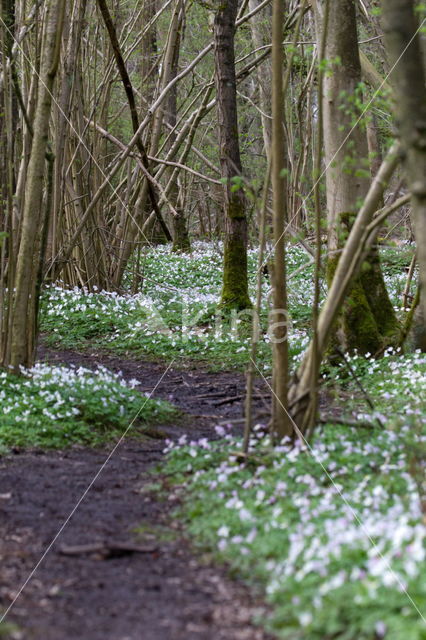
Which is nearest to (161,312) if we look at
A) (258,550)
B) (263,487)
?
(263,487)

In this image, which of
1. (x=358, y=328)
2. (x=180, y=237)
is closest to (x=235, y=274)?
(x=358, y=328)

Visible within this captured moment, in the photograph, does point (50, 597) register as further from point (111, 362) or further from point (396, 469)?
point (111, 362)

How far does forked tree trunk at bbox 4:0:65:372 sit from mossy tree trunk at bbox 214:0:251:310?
4428 millimetres

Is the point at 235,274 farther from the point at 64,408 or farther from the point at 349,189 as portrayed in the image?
the point at 64,408

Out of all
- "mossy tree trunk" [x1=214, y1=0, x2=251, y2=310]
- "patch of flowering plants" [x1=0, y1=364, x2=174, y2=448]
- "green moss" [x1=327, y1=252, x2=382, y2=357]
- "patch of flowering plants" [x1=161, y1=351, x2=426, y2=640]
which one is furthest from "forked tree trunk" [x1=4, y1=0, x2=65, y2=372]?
"mossy tree trunk" [x1=214, y1=0, x2=251, y2=310]

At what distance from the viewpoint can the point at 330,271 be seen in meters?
8.50

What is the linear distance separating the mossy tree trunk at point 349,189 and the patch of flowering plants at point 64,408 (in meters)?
2.58

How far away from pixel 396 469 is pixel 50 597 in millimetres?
1907

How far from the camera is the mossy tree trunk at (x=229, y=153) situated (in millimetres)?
10742

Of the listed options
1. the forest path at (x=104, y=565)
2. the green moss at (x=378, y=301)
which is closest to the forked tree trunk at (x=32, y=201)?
the forest path at (x=104, y=565)

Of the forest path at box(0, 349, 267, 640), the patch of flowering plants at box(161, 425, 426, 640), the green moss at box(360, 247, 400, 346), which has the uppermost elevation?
the green moss at box(360, 247, 400, 346)

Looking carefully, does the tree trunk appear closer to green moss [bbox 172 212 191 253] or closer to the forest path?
the forest path

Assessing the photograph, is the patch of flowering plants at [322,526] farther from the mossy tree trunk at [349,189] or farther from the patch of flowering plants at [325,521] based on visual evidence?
the mossy tree trunk at [349,189]

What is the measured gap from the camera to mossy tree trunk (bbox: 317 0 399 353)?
314 inches
